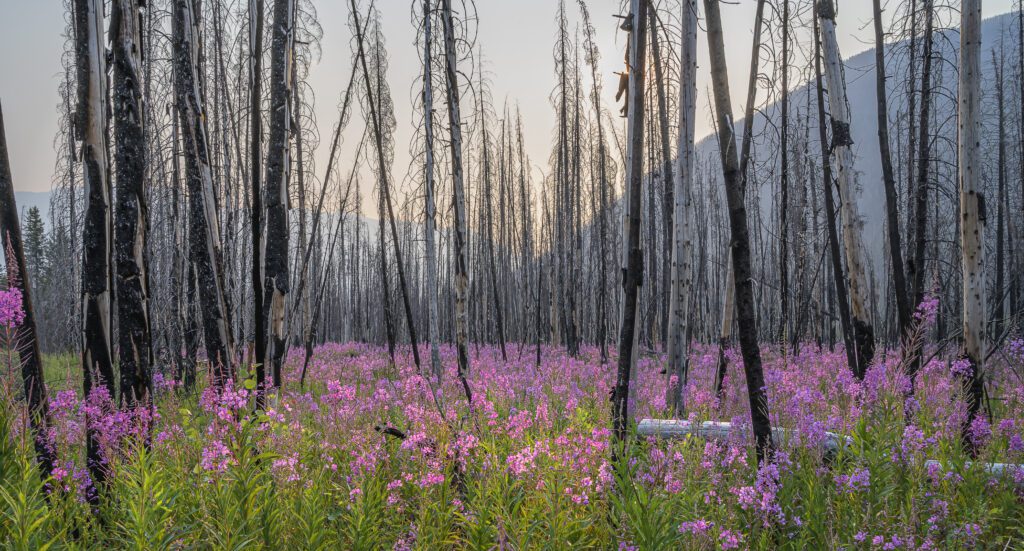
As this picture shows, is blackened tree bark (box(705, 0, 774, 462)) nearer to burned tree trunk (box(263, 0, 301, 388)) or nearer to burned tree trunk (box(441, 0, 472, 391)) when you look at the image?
burned tree trunk (box(441, 0, 472, 391))

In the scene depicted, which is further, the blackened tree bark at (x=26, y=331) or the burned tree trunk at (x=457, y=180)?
the burned tree trunk at (x=457, y=180)

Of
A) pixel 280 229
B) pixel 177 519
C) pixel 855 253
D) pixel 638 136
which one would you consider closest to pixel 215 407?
pixel 177 519

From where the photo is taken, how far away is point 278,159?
16.2 ft

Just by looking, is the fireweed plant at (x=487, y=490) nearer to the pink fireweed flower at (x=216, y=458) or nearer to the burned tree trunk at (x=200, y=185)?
the pink fireweed flower at (x=216, y=458)

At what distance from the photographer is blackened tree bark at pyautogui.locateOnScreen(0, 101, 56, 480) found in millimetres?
3129

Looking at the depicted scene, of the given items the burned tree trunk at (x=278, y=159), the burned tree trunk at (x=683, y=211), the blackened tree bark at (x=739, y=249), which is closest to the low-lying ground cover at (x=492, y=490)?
the blackened tree bark at (x=739, y=249)

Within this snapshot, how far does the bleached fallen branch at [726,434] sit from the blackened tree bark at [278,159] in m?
3.74

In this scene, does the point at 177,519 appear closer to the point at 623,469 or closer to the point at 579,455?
the point at 579,455

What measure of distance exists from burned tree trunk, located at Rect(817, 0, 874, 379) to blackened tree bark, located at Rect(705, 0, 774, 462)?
85.7 inches

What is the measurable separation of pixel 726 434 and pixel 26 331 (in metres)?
5.44

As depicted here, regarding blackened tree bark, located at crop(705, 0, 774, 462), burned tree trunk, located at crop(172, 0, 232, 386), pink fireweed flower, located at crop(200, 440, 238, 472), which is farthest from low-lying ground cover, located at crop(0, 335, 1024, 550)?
burned tree trunk, located at crop(172, 0, 232, 386)

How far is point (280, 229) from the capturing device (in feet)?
16.0

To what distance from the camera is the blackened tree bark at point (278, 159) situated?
485 cm

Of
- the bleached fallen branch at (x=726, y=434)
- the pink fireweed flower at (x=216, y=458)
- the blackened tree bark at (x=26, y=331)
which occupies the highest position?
the blackened tree bark at (x=26, y=331)
